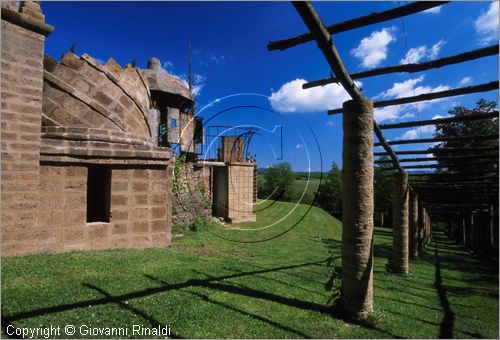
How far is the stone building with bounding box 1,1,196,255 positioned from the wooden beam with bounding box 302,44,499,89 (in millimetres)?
5333

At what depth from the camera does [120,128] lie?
333 inches

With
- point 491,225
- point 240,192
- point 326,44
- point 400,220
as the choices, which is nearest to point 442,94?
point 326,44

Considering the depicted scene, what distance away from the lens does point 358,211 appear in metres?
4.87

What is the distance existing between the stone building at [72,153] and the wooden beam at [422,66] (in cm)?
533

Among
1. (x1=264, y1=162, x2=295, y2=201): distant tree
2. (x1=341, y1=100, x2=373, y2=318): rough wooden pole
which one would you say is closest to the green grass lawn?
(x1=341, y1=100, x2=373, y2=318): rough wooden pole

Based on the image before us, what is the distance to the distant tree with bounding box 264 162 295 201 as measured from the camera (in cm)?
3538

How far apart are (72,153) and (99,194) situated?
1.87 meters

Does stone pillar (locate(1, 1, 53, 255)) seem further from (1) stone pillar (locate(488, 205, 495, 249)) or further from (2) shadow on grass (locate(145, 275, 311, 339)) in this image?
(1) stone pillar (locate(488, 205, 495, 249))

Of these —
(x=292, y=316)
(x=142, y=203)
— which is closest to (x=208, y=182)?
(x=142, y=203)

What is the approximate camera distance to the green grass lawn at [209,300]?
408cm

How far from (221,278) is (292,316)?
2.13 metres

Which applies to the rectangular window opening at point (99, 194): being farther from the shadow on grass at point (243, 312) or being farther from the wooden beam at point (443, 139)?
the wooden beam at point (443, 139)

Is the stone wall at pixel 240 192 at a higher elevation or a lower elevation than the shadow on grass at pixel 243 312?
higher

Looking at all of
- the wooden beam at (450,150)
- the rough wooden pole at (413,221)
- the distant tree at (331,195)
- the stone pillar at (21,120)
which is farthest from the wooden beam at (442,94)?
the distant tree at (331,195)
